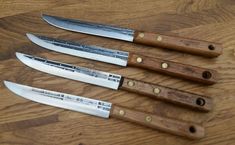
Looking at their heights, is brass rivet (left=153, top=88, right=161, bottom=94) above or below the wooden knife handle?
below

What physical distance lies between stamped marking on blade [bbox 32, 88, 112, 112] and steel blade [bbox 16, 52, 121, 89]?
53mm

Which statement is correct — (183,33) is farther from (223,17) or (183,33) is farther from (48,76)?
(48,76)

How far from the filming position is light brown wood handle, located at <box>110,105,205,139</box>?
2.51 ft

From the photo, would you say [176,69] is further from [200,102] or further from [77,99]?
[77,99]

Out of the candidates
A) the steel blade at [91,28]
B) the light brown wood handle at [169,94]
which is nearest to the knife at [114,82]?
the light brown wood handle at [169,94]

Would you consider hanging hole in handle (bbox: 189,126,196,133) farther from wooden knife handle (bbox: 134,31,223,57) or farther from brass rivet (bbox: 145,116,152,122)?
wooden knife handle (bbox: 134,31,223,57)

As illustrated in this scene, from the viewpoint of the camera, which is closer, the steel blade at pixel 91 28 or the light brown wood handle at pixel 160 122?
the light brown wood handle at pixel 160 122

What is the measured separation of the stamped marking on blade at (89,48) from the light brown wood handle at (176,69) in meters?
0.03

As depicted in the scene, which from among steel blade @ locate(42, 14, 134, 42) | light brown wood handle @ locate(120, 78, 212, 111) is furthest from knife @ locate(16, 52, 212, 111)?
steel blade @ locate(42, 14, 134, 42)

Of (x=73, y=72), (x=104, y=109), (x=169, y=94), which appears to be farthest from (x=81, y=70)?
(x=169, y=94)

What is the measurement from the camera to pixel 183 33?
2.95 ft

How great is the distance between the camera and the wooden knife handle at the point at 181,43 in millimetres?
833


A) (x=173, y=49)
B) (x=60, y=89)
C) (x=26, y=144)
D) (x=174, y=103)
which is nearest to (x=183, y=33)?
(x=173, y=49)

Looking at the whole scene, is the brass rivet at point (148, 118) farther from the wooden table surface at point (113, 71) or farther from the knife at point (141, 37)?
the knife at point (141, 37)
